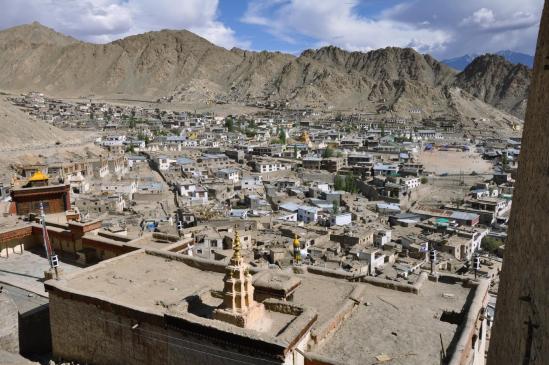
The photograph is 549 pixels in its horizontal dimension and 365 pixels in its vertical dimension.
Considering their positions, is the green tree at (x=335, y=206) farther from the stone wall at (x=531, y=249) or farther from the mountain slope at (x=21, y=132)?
the mountain slope at (x=21, y=132)

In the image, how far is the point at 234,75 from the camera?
172875 millimetres

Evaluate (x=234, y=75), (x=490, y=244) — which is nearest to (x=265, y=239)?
(x=490, y=244)

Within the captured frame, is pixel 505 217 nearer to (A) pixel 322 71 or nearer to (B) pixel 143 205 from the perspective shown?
(B) pixel 143 205

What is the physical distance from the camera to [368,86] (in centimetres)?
15138

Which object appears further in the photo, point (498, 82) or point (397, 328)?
point (498, 82)

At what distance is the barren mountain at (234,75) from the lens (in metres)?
142

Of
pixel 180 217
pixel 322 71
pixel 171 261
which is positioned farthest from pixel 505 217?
pixel 322 71

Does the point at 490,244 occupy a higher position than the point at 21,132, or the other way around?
the point at 21,132

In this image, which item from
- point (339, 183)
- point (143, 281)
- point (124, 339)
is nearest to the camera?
point (124, 339)

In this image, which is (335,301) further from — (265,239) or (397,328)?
(265,239)

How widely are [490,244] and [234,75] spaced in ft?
496

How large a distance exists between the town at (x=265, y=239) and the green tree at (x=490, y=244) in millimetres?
111

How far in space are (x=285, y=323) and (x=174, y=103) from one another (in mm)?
133774

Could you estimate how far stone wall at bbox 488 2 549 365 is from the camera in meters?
3.59
